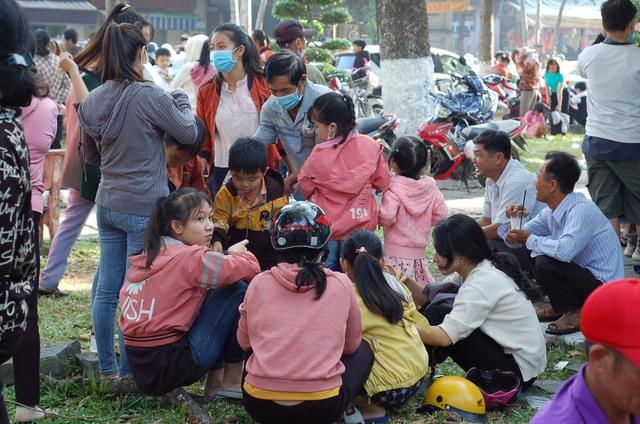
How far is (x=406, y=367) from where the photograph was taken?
429 cm

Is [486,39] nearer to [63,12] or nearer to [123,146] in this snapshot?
[123,146]

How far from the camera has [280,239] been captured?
13.1ft

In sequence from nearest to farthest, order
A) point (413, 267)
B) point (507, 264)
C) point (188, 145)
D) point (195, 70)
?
point (507, 264)
point (188, 145)
point (413, 267)
point (195, 70)

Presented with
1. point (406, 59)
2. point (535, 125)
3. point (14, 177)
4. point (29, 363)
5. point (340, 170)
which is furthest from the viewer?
point (535, 125)

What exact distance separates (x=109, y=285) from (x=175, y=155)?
31.0 inches

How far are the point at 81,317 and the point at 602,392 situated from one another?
469 centimetres

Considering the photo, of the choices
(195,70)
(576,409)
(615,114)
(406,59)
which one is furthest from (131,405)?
(406,59)

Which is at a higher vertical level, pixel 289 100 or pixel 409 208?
pixel 289 100

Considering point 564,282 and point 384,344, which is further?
point 564,282

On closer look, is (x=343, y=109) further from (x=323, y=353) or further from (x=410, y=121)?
(x=410, y=121)

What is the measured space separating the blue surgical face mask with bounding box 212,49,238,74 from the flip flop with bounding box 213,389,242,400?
2140mm

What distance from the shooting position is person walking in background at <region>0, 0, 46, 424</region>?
2.80m

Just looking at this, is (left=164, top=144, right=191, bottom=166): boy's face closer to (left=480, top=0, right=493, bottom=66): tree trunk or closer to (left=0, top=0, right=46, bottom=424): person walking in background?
(left=0, top=0, right=46, bottom=424): person walking in background

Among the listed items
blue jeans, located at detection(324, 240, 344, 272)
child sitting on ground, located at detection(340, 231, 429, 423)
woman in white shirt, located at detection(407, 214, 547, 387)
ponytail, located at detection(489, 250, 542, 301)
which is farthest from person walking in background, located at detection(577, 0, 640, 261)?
child sitting on ground, located at detection(340, 231, 429, 423)
